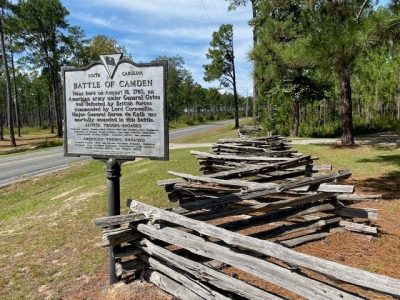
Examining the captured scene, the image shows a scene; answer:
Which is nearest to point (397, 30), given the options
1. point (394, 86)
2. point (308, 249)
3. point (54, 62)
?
point (308, 249)

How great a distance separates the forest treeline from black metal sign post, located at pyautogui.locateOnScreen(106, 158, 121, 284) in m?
5.82

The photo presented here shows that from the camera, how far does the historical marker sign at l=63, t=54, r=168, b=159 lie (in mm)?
4742

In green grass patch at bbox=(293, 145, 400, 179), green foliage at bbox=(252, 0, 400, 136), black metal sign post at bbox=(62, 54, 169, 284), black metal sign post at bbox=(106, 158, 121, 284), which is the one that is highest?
green foliage at bbox=(252, 0, 400, 136)

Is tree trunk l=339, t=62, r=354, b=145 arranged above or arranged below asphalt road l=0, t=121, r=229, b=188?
above

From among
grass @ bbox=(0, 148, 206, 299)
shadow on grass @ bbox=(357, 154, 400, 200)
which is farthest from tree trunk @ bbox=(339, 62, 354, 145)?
grass @ bbox=(0, 148, 206, 299)

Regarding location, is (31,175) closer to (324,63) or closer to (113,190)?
(324,63)

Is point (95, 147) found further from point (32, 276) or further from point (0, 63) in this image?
point (0, 63)

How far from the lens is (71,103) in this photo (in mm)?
5281

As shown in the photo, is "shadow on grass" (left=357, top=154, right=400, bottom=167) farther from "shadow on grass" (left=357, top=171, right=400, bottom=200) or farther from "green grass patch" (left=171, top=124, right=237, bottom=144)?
"green grass patch" (left=171, top=124, right=237, bottom=144)

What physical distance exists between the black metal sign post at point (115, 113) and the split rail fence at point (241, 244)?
16.4 inches

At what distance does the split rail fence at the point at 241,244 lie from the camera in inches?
146

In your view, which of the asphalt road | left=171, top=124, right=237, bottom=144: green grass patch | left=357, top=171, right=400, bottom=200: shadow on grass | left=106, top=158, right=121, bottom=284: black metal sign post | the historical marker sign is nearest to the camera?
the historical marker sign

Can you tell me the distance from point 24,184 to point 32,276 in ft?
33.0

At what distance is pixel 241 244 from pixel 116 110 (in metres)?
2.17
